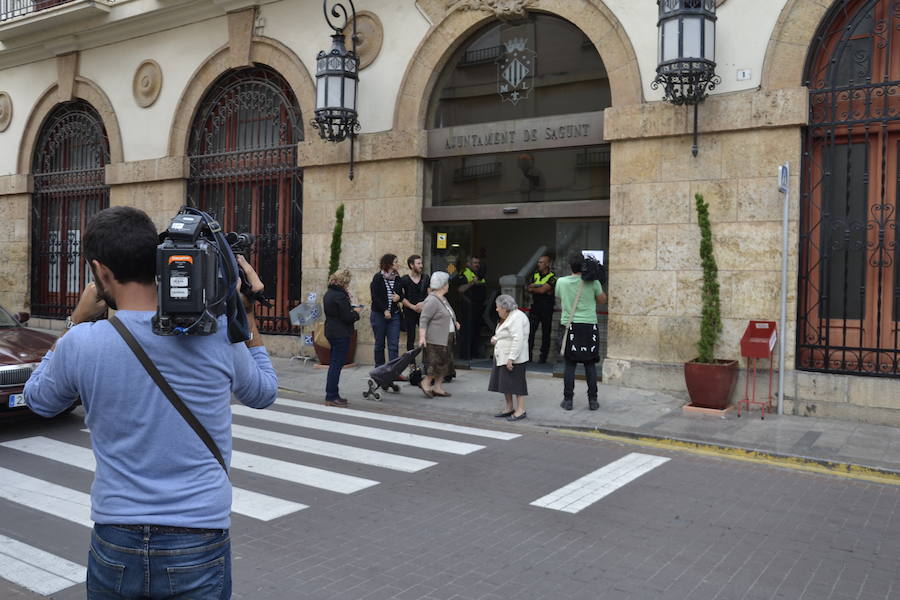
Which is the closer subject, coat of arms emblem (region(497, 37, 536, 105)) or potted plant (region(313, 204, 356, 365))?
coat of arms emblem (region(497, 37, 536, 105))

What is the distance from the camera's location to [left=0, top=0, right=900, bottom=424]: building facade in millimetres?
9734

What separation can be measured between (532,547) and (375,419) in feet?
15.1

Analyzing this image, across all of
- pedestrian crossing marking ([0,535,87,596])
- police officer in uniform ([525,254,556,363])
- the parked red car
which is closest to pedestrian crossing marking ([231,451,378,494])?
pedestrian crossing marking ([0,535,87,596])

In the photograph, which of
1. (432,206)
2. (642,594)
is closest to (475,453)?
(642,594)

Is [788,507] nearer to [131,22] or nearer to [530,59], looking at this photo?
[530,59]

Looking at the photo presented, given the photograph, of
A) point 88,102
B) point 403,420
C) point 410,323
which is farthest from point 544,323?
point 88,102

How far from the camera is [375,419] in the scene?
9.41 m

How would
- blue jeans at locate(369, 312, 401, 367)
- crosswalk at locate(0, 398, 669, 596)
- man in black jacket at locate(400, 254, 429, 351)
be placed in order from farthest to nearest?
1. man in black jacket at locate(400, 254, 429, 351)
2. blue jeans at locate(369, 312, 401, 367)
3. crosswalk at locate(0, 398, 669, 596)

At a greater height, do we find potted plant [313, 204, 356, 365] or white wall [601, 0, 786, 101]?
white wall [601, 0, 786, 101]

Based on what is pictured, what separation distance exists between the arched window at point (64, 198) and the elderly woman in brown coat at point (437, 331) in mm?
10755

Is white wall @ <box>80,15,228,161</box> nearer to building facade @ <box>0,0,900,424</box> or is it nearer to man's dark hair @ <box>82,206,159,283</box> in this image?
building facade @ <box>0,0,900,424</box>

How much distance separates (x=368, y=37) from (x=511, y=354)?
7022 mm

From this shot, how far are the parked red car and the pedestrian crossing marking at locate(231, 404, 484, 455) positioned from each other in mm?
2266

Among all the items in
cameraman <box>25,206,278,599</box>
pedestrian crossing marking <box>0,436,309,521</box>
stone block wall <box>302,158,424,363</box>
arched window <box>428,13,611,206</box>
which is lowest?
pedestrian crossing marking <box>0,436,309,521</box>
